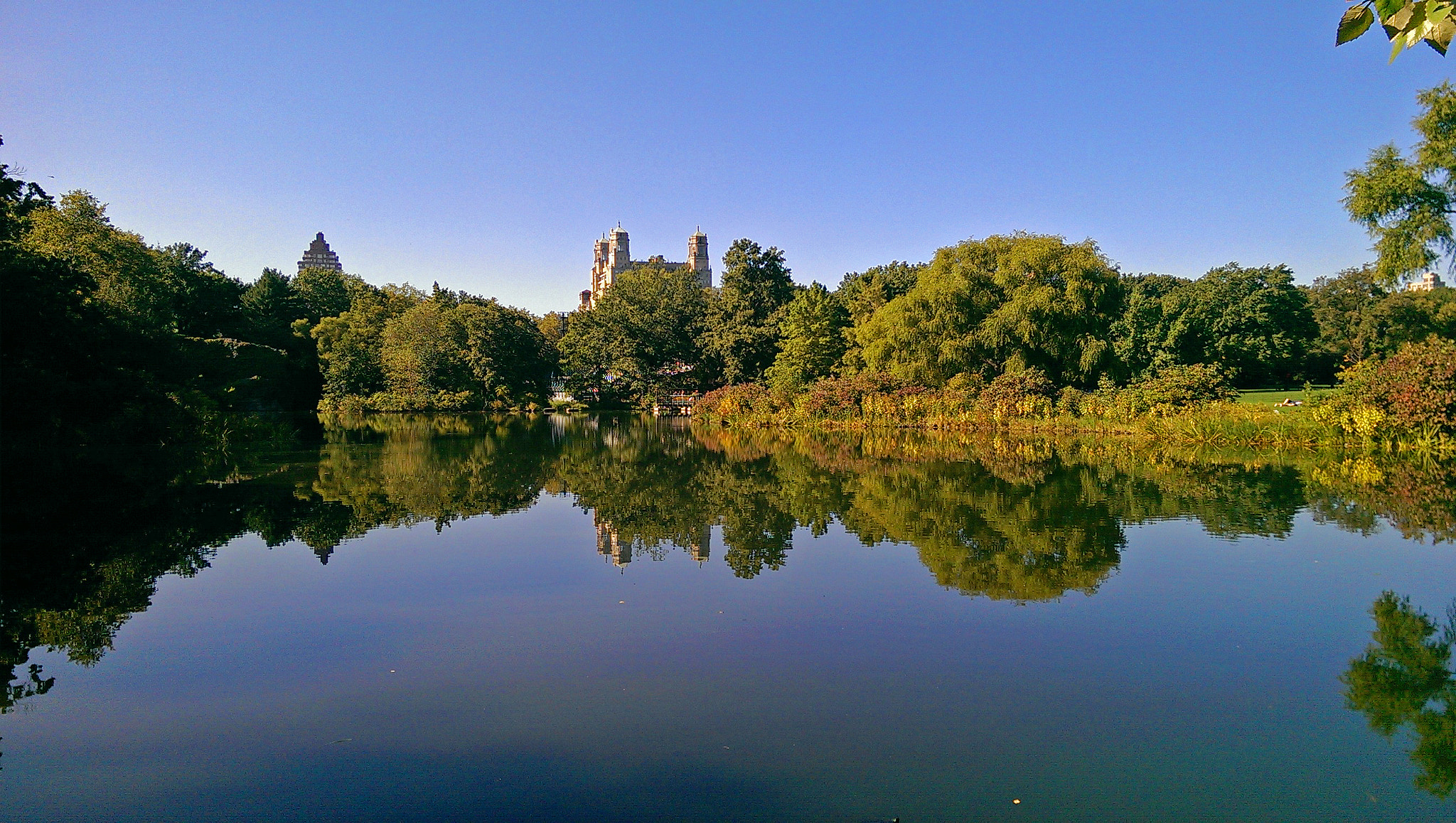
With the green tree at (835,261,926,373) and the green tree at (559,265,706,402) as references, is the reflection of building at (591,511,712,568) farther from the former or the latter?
the green tree at (559,265,706,402)

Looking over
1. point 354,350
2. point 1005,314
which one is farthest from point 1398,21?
point 354,350

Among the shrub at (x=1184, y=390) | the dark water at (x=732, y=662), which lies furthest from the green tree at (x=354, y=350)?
the shrub at (x=1184, y=390)

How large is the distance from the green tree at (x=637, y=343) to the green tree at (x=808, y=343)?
326 inches

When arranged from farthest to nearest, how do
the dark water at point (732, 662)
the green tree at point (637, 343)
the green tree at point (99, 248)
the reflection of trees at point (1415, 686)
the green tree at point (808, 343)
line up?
the green tree at point (637, 343), the green tree at point (808, 343), the green tree at point (99, 248), the reflection of trees at point (1415, 686), the dark water at point (732, 662)

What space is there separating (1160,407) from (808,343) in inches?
585

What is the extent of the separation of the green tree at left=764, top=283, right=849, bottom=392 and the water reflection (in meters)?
14.5

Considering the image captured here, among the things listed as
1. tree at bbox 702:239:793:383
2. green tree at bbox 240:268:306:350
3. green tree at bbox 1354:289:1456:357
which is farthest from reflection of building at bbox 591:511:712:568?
green tree at bbox 240:268:306:350

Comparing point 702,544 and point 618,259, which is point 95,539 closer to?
point 702,544

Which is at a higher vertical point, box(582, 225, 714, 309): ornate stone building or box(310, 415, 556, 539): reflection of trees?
box(582, 225, 714, 309): ornate stone building

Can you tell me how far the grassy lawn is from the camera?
93.1 feet

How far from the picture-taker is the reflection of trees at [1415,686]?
3.85 metres

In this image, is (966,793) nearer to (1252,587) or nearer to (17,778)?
(17,778)

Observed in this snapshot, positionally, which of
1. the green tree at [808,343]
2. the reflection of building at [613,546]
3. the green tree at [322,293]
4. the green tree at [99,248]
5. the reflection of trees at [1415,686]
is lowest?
the reflection of trees at [1415,686]

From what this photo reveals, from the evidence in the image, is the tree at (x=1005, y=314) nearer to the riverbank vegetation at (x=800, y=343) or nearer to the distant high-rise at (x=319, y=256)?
the riverbank vegetation at (x=800, y=343)
